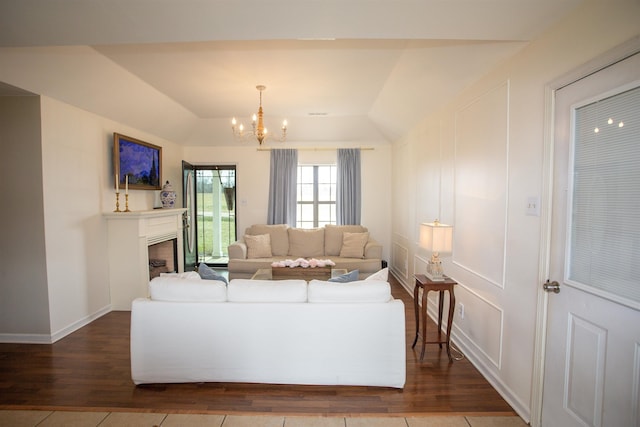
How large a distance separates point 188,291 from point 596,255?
2.54 metres

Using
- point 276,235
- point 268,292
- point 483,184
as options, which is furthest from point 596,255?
point 276,235

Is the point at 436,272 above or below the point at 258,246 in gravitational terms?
above

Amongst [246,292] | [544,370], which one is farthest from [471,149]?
→ [246,292]

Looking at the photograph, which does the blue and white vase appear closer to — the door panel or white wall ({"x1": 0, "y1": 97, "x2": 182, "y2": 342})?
the door panel

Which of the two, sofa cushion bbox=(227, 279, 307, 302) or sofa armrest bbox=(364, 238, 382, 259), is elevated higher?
sofa cushion bbox=(227, 279, 307, 302)

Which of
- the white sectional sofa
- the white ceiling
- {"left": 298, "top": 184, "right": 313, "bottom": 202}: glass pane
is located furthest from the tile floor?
{"left": 298, "top": 184, "right": 313, "bottom": 202}: glass pane

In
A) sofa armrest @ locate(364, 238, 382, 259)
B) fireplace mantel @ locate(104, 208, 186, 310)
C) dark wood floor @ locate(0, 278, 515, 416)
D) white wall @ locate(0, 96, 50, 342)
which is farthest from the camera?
sofa armrest @ locate(364, 238, 382, 259)

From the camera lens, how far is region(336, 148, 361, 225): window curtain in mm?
5742

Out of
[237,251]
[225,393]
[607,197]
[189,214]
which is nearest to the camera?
[607,197]

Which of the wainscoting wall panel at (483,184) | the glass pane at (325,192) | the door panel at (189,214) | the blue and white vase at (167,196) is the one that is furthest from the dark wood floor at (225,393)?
the glass pane at (325,192)

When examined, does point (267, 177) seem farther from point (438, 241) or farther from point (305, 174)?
point (438, 241)

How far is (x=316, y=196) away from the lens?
238 inches

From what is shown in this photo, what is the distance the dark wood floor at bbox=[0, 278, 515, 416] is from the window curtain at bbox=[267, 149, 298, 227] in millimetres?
3544

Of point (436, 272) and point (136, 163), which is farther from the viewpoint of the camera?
point (136, 163)
